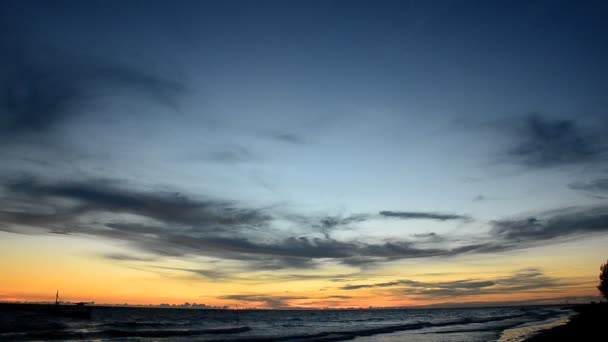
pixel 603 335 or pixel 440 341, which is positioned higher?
pixel 603 335

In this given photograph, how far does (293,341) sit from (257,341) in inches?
212

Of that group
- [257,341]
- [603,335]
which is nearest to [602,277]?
[603,335]

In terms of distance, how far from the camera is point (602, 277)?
100000 millimetres

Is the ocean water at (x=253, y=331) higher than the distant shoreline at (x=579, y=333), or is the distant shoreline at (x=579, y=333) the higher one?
the distant shoreline at (x=579, y=333)

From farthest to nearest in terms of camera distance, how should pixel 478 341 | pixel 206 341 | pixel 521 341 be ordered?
1. pixel 206 341
2. pixel 478 341
3. pixel 521 341

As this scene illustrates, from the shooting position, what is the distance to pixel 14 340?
54.0 metres

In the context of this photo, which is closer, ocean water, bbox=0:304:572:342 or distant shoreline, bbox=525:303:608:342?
distant shoreline, bbox=525:303:608:342

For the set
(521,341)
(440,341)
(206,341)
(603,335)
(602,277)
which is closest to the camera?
(603,335)

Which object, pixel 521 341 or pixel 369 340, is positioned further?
pixel 369 340

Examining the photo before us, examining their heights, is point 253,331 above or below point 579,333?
below

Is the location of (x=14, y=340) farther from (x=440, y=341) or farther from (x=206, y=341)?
(x=440, y=341)

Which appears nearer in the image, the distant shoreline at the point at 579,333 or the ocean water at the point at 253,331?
the distant shoreline at the point at 579,333

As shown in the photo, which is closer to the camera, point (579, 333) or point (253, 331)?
point (579, 333)

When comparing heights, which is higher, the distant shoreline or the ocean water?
the distant shoreline
